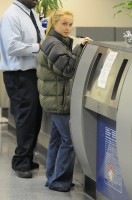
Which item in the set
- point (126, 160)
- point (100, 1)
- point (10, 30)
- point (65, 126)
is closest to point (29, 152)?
point (65, 126)

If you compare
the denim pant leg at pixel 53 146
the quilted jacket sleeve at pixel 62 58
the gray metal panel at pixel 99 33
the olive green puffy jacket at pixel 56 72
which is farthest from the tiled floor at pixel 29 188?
Result: the gray metal panel at pixel 99 33

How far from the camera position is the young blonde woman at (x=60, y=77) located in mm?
3355

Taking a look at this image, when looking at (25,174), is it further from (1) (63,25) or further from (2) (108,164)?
(1) (63,25)

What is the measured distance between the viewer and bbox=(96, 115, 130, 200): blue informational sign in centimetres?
299

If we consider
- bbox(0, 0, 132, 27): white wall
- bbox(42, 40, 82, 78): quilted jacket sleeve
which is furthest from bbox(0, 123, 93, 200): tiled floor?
bbox(0, 0, 132, 27): white wall

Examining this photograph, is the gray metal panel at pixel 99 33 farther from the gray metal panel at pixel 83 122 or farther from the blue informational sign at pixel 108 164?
the blue informational sign at pixel 108 164

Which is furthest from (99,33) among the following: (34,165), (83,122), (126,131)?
(126,131)

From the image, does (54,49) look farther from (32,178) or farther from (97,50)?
(32,178)

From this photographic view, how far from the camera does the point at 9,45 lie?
3891mm

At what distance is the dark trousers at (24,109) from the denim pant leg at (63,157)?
19.3 inches

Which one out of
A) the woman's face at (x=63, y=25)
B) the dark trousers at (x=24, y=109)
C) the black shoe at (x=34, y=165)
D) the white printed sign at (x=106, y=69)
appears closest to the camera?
the white printed sign at (x=106, y=69)

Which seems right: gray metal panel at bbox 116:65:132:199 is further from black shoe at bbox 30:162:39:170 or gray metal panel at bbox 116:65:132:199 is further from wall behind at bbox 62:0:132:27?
wall behind at bbox 62:0:132:27

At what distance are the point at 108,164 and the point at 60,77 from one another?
729 mm

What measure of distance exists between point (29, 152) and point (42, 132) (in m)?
0.73
